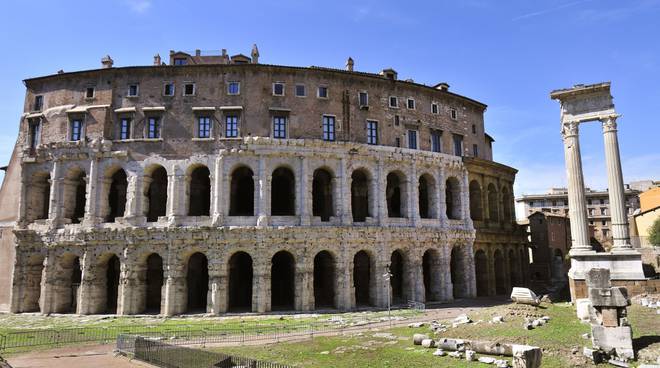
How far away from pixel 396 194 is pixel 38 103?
28.2 metres

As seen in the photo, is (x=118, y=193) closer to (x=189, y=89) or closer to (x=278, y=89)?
(x=189, y=89)

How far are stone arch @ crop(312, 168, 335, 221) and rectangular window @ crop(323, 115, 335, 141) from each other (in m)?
2.36

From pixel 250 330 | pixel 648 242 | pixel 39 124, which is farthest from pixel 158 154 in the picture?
pixel 648 242

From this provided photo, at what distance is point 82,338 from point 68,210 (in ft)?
45.8

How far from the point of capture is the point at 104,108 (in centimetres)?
3206

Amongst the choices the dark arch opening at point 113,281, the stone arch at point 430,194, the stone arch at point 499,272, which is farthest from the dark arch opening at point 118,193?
the stone arch at point 499,272

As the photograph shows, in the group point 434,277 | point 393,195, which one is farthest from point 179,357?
point 393,195

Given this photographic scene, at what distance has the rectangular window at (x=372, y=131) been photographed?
34125 millimetres

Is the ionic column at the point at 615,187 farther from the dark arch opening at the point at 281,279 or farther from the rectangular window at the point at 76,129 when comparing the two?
the rectangular window at the point at 76,129

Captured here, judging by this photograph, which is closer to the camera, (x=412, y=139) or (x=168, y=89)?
(x=168, y=89)

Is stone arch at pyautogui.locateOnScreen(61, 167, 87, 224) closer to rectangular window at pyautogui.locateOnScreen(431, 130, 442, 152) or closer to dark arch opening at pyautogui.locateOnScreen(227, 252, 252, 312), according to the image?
dark arch opening at pyautogui.locateOnScreen(227, 252, 252, 312)

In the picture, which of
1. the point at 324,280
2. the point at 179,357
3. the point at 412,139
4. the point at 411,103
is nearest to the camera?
the point at 179,357

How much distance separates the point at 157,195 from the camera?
33.3 m

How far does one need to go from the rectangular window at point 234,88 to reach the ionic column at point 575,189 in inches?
A: 825
